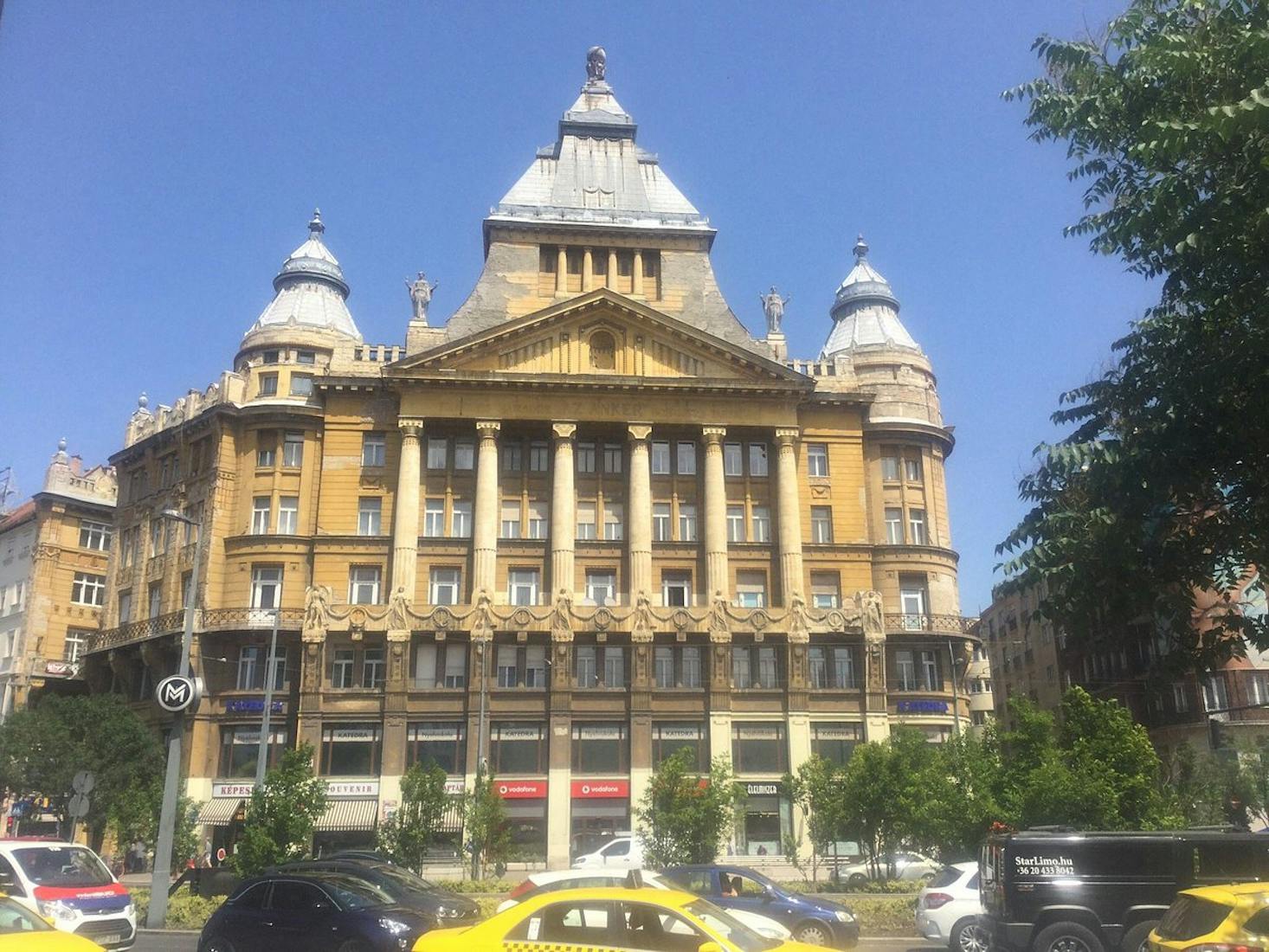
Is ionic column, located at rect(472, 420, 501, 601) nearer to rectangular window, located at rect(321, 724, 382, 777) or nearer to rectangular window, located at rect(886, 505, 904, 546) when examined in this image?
rectangular window, located at rect(321, 724, 382, 777)

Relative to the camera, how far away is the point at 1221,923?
12828 millimetres

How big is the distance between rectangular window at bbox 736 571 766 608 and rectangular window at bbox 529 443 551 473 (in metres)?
10.7

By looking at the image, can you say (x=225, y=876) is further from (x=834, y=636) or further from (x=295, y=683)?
(x=834, y=636)

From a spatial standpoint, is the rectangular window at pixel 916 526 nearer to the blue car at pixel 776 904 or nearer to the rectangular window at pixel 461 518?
the rectangular window at pixel 461 518

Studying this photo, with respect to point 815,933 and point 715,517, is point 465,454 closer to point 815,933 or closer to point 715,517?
point 715,517

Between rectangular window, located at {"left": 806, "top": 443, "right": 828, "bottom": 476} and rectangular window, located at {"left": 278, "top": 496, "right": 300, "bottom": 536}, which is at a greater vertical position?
rectangular window, located at {"left": 806, "top": 443, "right": 828, "bottom": 476}

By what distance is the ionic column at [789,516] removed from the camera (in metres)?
50.3

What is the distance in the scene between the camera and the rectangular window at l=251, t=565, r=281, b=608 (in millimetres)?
50094

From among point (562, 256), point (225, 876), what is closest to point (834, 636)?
point (562, 256)

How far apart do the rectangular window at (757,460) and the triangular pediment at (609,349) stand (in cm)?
342

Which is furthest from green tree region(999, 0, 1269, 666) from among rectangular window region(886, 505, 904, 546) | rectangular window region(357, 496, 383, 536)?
rectangular window region(357, 496, 383, 536)

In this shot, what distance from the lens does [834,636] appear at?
49.9 m

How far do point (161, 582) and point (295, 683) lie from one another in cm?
1106

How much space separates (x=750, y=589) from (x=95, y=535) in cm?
4268
